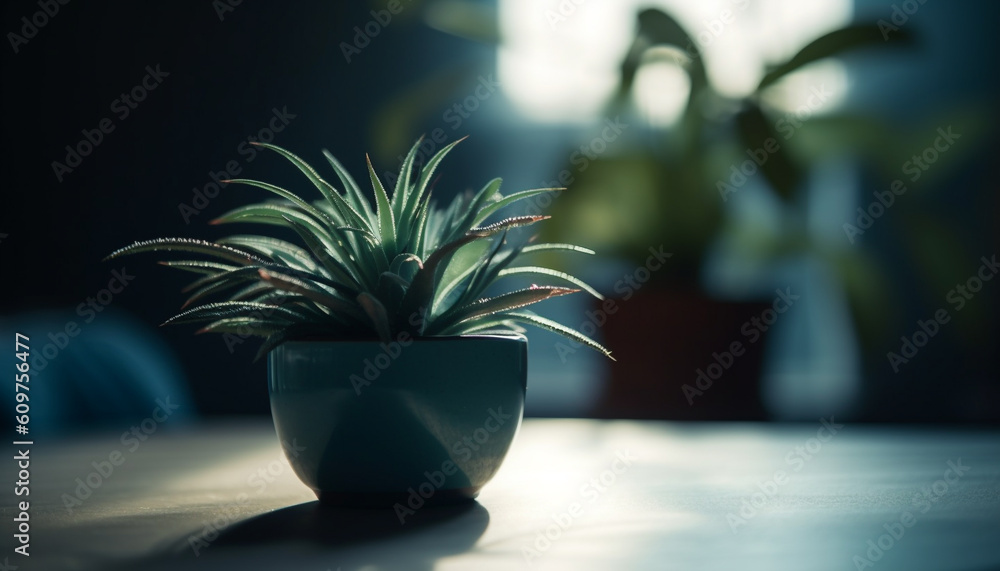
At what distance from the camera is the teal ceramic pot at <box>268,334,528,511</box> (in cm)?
67

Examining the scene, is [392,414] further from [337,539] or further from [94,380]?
[94,380]

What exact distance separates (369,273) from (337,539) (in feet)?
0.72

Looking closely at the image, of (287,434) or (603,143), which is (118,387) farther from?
(603,143)

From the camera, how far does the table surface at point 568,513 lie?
1.71ft

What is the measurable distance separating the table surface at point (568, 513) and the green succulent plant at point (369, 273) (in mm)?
134

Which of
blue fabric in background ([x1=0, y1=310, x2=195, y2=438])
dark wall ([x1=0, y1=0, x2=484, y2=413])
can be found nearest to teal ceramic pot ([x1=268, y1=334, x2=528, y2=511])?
blue fabric in background ([x1=0, y1=310, x2=195, y2=438])

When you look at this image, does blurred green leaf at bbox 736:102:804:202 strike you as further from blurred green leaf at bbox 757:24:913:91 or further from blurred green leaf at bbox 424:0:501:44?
blurred green leaf at bbox 424:0:501:44

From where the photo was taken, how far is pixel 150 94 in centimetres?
289

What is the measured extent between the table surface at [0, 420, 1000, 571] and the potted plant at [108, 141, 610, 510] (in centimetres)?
4

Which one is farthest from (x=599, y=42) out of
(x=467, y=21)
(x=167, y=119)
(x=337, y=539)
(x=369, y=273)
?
(x=337, y=539)

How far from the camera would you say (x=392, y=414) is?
67 centimetres

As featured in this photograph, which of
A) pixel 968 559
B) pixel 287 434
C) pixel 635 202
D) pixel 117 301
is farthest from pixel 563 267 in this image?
pixel 968 559

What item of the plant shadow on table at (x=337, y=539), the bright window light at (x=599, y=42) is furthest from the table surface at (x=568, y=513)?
the bright window light at (x=599, y=42)

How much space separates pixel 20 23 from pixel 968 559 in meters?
3.21
